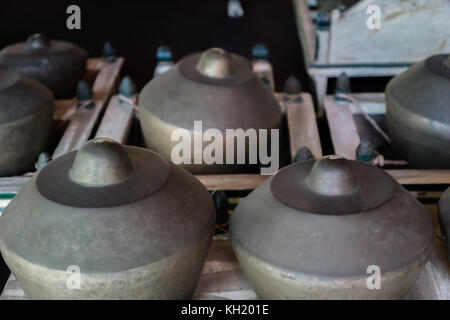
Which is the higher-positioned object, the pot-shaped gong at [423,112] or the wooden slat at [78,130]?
the pot-shaped gong at [423,112]

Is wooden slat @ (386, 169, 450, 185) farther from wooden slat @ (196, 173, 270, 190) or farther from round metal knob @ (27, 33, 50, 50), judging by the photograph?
round metal knob @ (27, 33, 50, 50)

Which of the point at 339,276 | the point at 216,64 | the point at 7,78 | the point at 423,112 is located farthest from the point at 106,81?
the point at 339,276

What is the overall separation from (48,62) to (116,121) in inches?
13.9

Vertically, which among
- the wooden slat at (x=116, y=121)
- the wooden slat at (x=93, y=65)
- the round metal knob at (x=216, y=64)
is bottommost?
the wooden slat at (x=116, y=121)

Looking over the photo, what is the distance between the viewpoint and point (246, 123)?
1.51 meters

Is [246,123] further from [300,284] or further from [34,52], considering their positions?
[34,52]

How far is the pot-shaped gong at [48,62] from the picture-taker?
1.92m

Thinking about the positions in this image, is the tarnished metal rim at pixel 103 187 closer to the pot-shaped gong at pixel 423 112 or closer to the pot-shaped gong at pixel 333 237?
the pot-shaped gong at pixel 333 237

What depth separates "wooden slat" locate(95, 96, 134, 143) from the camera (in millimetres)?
1729

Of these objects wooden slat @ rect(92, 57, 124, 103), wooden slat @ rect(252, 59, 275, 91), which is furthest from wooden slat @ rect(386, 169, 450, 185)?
wooden slat @ rect(92, 57, 124, 103)

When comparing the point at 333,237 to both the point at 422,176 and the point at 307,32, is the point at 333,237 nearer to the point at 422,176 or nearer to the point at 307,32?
the point at 422,176

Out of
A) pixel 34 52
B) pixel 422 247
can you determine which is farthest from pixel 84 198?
pixel 34 52

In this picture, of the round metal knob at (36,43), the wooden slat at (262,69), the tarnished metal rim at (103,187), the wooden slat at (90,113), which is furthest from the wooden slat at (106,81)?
the tarnished metal rim at (103,187)

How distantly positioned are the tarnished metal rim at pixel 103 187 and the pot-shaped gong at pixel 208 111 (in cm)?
37
